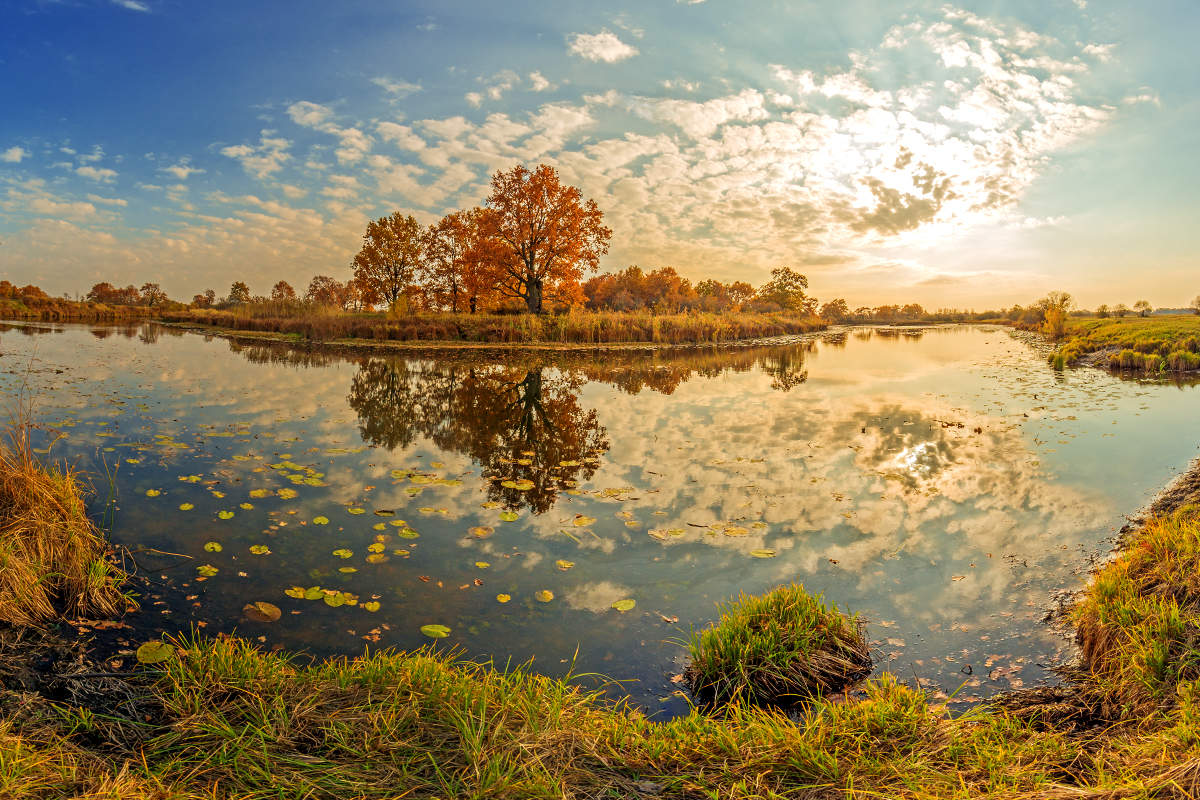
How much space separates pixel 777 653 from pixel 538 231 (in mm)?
29360

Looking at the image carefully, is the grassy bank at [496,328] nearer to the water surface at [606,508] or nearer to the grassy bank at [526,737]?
the water surface at [606,508]

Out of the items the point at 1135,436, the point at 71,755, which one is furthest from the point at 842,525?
the point at 1135,436

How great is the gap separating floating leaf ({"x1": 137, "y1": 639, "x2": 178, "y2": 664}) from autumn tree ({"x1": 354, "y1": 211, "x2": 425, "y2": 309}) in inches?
1560

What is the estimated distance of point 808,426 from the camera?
978 centimetres

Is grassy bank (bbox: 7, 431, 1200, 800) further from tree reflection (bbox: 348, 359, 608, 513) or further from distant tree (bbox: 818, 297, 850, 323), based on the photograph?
A: distant tree (bbox: 818, 297, 850, 323)

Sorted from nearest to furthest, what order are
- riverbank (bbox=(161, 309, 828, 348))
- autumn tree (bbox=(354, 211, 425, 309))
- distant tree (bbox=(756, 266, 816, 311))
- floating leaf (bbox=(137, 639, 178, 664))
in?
floating leaf (bbox=(137, 639, 178, 664))
riverbank (bbox=(161, 309, 828, 348))
autumn tree (bbox=(354, 211, 425, 309))
distant tree (bbox=(756, 266, 816, 311))

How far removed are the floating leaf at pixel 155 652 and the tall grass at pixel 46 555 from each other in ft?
2.41

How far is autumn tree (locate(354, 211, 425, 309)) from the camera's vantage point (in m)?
39.9

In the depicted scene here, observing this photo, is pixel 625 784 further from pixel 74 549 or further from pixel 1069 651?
pixel 74 549

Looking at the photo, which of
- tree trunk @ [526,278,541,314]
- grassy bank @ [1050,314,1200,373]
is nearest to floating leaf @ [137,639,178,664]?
grassy bank @ [1050,314,1200,373]

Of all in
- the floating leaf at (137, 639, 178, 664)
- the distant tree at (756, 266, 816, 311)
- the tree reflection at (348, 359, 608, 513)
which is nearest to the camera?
the floating leaf at (137, 639, 178, 664)

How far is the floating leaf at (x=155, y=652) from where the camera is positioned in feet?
10.1

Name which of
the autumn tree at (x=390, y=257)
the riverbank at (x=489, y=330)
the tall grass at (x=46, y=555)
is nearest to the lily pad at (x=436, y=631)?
the tall grass at (x=46, y=555)

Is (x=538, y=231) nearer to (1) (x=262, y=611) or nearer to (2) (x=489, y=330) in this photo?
(2) (x=489, y=330)
